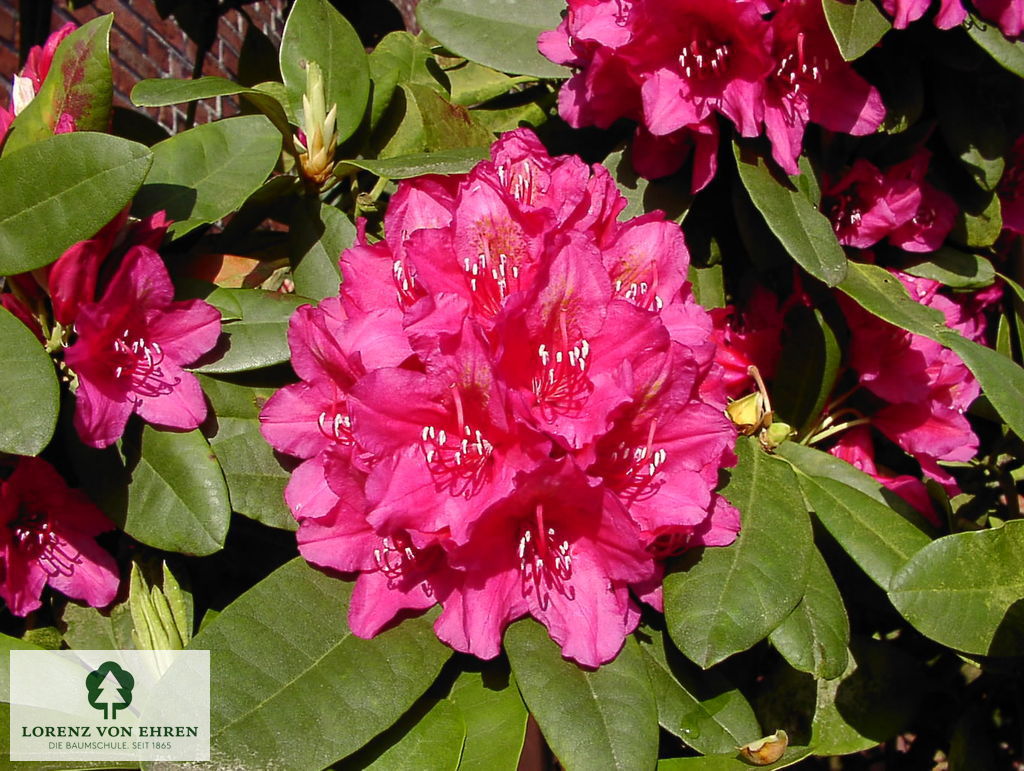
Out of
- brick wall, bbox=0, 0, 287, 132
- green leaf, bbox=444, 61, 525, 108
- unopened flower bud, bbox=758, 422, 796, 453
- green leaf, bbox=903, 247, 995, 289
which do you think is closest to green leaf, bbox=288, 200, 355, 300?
green leaf, bbox=444, 61, 525, 108

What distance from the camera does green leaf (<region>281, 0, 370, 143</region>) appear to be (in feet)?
3.60

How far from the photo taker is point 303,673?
81cm

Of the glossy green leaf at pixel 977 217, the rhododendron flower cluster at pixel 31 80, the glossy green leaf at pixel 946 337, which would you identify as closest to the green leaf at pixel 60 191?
the rhododendron flower cluster at pixel 31 80

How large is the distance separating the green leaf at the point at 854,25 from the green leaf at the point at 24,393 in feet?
2.45

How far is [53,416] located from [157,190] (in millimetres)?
315

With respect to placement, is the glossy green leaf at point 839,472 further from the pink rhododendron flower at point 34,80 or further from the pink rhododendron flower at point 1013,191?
the pink rhododendron flower at point 34,80

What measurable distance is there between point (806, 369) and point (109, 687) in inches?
31.5

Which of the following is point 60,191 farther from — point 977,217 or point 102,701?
point 977,217

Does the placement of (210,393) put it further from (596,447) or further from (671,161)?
(671,161)

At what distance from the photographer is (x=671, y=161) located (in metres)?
1.03

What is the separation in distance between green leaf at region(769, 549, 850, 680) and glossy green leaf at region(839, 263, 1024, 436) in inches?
8.5

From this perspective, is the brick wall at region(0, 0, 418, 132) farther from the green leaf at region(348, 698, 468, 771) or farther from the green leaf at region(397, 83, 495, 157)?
the green leaf at region(348, 698, 468, 771)

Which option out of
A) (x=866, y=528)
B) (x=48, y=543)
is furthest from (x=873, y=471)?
(x=48, y=543)

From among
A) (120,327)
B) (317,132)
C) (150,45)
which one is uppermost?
(317,132)
